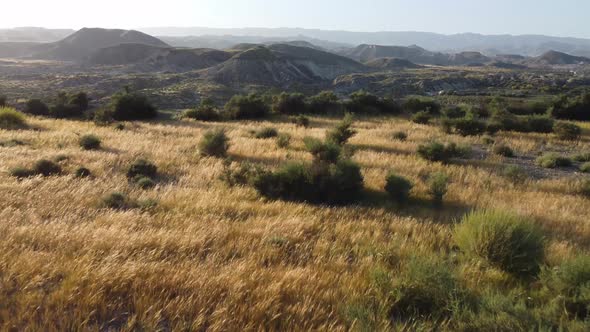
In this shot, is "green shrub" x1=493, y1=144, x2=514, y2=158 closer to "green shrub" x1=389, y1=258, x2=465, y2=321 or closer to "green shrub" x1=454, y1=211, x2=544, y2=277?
"green shrub" x1=454, y1=211, x2=544, y2=277

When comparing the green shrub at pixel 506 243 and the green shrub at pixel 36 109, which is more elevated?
the green shrub at pixel 506 243

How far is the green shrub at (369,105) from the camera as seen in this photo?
31.4 meters

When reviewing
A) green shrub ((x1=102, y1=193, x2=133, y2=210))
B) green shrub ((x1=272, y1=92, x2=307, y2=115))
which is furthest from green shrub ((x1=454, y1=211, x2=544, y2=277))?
green shrub ((x1=272, y1=92, x2=307, y2=115))

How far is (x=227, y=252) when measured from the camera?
507 cm

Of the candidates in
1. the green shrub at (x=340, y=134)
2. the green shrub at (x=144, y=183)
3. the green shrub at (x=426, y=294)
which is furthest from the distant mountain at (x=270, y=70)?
the green shrub at (x=426, y=294)

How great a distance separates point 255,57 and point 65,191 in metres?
101

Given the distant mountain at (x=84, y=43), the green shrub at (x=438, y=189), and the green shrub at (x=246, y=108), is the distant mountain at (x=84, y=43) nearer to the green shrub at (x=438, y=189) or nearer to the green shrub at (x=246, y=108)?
the green shrub at (x=246, y=108)

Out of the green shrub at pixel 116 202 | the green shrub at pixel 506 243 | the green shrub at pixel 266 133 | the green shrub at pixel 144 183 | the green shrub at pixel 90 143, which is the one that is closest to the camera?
the green shrub at pixel 506 243

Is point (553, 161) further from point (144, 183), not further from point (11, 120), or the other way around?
point (11, 120)

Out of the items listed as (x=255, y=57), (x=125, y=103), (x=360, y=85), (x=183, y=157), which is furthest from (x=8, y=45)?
(x=183, y=157)

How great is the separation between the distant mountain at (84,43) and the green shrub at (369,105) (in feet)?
410

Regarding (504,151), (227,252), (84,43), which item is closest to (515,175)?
(504,151)

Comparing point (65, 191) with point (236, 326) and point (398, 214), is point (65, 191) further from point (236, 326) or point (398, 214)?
point (398, 214)

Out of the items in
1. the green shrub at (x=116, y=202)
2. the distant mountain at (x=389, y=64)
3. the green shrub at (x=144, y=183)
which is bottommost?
the green shrub at (x=144, y=183)
